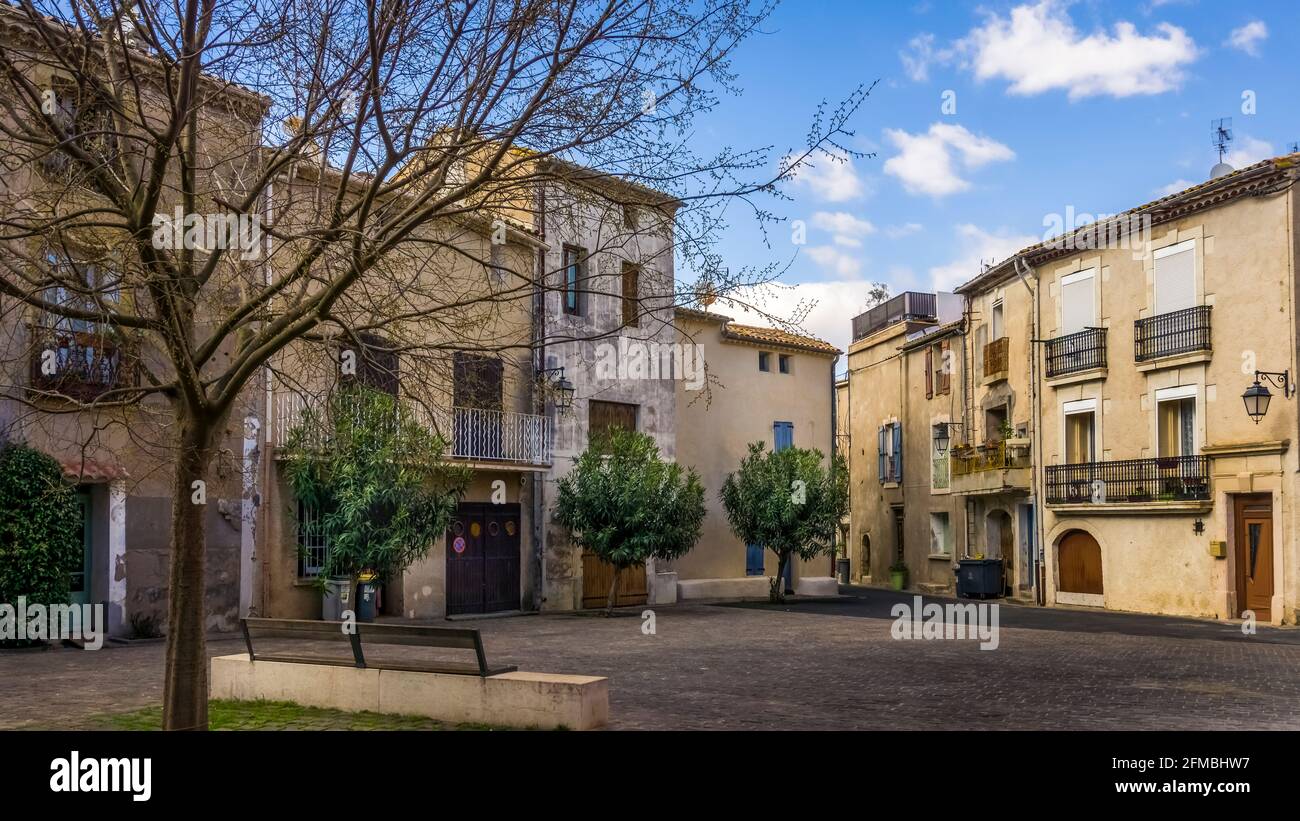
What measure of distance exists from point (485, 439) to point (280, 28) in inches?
617

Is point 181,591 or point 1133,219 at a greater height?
point 1133,219

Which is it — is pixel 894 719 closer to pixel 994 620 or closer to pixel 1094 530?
pixel 994 620

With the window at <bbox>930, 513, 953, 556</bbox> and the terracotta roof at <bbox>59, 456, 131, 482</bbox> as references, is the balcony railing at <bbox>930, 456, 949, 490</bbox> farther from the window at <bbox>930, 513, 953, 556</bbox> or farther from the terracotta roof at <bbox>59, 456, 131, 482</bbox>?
the terracotta roof at <bbox>59, 456, 131, 482</bbox>

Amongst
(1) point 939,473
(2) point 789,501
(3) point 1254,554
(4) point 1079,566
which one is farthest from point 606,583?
(3) point 1254,554

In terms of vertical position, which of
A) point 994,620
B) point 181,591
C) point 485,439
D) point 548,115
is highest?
point 548,115

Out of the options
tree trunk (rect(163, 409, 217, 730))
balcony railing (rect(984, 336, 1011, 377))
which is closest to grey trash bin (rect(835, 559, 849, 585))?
balcony railing (rect(984, 336, 1011, 377))

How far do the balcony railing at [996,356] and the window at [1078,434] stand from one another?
3110mm

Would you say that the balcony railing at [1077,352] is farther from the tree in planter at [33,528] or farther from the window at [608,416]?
the tree in planter at [33,528]

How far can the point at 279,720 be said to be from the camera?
9164 millimetres

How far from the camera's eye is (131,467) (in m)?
17.5

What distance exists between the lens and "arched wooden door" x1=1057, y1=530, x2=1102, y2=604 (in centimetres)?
2778

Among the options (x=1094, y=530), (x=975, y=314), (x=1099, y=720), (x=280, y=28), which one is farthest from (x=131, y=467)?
(x=975, y=314)

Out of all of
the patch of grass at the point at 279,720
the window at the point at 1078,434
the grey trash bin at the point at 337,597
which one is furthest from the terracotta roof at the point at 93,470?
the window at the point at 1078,434

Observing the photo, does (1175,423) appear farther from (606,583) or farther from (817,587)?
(606,583)
